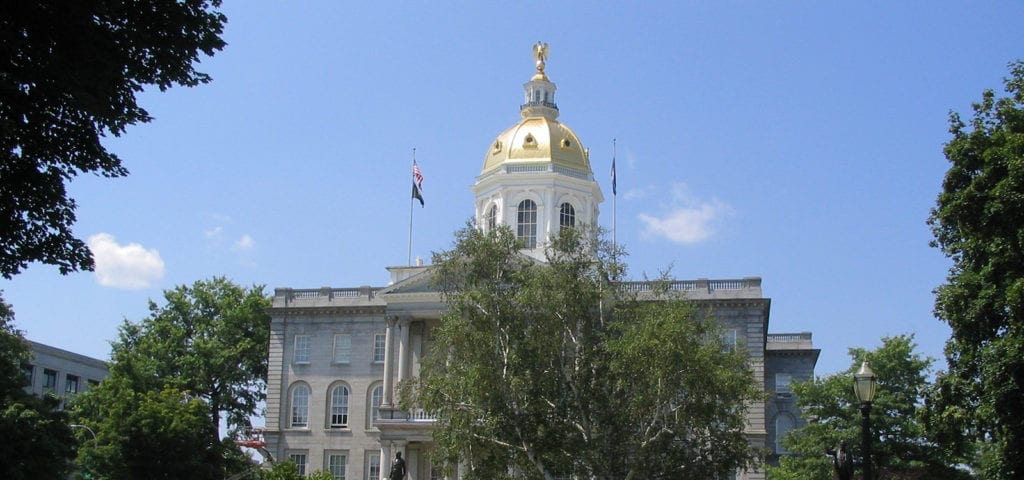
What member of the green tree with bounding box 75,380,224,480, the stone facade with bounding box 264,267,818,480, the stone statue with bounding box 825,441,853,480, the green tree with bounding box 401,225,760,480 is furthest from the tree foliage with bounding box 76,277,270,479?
the stone statue with bounding box 825,441,853,480

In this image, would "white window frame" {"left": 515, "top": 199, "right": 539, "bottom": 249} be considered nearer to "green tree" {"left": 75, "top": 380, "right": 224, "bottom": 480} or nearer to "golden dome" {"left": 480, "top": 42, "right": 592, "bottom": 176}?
"golden dome" {"left": 480, "top": 42, "right": 592, "bottom": 176}

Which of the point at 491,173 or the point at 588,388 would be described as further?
the point at 491,173

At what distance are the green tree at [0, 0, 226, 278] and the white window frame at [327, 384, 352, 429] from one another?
41.0 metres

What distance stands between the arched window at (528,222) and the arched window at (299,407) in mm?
14587

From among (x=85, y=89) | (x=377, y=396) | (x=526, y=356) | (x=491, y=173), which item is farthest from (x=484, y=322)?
(x=491, y=173)

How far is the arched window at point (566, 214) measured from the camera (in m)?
69.8

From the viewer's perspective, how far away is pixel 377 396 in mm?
66000

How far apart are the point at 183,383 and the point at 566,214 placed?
23.1 m

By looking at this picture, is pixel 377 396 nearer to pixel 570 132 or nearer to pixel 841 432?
pixel 570 132

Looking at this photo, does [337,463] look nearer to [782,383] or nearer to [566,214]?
[566,214]

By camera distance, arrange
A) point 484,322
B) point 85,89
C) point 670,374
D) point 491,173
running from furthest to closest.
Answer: point 491,173 < point 484,322 < point 670,374 < point 85,89

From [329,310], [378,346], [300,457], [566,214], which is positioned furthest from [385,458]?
[566,214]

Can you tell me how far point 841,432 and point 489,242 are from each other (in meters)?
17.1

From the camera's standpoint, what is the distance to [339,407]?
218 feet
